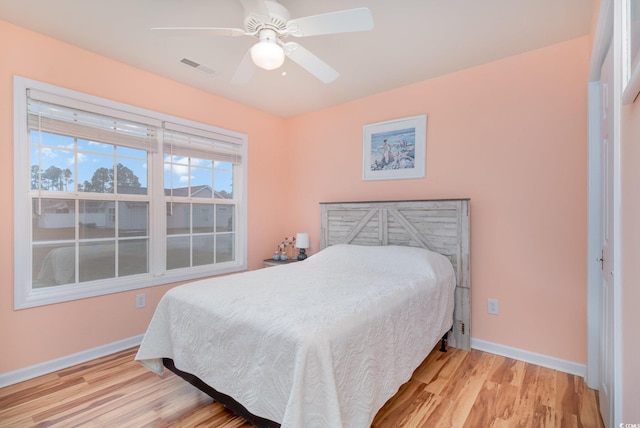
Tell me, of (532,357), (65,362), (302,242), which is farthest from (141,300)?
(532,357)

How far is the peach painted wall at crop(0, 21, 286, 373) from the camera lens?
212 centimetres

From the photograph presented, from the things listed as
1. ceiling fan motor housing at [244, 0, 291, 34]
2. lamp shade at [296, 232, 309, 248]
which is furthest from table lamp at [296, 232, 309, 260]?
ceiling fan motor housing at [244, 0, 291, 34]

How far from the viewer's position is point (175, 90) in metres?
3.05

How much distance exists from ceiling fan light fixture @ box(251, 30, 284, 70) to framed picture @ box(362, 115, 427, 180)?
5.88 feet

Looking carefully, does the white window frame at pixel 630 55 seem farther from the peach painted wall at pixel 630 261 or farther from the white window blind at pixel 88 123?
the white window blind at pixel 88 123

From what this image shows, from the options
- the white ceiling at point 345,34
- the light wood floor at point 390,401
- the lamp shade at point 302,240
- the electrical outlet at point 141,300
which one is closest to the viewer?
the light wood floor at point 390,401

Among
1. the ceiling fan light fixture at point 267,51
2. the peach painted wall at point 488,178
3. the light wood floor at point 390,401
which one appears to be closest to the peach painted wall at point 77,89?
the peach painted wall at point 488,178

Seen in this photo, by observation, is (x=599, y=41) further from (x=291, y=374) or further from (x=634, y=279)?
(x=291, y=374)

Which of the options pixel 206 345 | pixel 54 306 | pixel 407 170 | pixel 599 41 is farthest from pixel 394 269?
pixel 54 306

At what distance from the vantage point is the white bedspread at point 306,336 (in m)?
1.23

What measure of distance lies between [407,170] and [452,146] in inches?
19.1

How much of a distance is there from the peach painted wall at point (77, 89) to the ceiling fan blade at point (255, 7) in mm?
1755

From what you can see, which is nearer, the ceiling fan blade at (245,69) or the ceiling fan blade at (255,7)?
the ceiling fan blade at (255,7)

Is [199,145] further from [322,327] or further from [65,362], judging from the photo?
[322,327]
